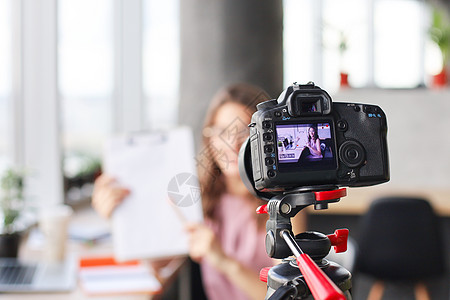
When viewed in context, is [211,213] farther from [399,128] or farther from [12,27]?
[399,128]

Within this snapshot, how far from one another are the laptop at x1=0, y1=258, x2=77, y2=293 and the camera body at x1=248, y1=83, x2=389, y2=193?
3.74 ft

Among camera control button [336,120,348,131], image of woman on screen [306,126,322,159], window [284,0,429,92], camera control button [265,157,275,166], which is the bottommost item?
camera control button [265,157,275,166]

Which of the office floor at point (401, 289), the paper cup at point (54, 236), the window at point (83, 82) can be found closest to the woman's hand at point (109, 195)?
the paper cup at point (54, 236)

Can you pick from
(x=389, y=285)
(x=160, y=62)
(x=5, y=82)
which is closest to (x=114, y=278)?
(x=5, y=82)

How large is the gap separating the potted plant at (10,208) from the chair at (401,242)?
1.41 meters

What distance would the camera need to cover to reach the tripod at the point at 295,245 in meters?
0.30

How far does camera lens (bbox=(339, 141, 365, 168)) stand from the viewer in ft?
1.07

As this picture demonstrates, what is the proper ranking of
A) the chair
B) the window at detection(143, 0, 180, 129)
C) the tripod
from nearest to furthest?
the tripod → the chair → the window at detection(143, 0, 180, 129)

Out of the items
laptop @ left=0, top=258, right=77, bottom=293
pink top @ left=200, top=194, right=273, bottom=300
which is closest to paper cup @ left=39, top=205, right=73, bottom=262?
laptop @ left=0, top=258, right=77, bottom=293

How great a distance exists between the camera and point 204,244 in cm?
124

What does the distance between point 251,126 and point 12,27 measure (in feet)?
6.66

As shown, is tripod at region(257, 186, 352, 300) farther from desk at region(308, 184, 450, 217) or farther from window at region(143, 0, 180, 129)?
window at region(143, 0, 180, 129)

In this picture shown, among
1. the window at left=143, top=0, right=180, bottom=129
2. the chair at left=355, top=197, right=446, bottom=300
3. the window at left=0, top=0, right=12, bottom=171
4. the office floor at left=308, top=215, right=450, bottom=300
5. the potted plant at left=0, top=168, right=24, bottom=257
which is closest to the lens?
the potted plant at left=0, top=168, right=24, bottom=257

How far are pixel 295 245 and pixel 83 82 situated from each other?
234cm
